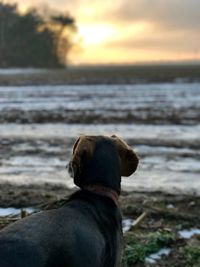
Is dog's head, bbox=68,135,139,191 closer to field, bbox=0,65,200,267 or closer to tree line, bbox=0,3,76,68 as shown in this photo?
field, bbox=0,65,200,267

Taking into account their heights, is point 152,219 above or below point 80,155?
below

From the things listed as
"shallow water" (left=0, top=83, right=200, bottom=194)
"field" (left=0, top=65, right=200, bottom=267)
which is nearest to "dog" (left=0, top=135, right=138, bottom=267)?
"field" (left=0, top=65, right=200, bottom=267)

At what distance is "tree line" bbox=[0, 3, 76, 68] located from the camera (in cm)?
11625

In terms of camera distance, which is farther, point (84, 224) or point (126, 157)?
point (126, 157)

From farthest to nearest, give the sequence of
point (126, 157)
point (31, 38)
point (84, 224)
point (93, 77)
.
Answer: point (31, 38), point (93, 77), point (126, 157), point (84, 224)

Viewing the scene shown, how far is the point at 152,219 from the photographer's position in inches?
340

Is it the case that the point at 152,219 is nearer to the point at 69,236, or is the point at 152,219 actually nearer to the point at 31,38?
the point at 69,236

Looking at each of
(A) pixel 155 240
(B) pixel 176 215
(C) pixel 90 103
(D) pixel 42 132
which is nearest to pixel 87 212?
(A) pixel 155 240

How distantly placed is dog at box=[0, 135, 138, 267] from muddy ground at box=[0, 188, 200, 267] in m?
0.85

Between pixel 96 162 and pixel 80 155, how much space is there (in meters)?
0.18

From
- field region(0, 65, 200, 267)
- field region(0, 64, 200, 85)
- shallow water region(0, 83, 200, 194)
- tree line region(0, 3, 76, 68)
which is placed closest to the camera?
field region(0, 65, 200, 267)

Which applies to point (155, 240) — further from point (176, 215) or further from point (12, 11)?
point (12, 11)

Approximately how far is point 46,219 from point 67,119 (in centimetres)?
1669

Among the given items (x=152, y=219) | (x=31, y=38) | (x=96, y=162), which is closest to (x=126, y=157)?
(x=96, y=162)
